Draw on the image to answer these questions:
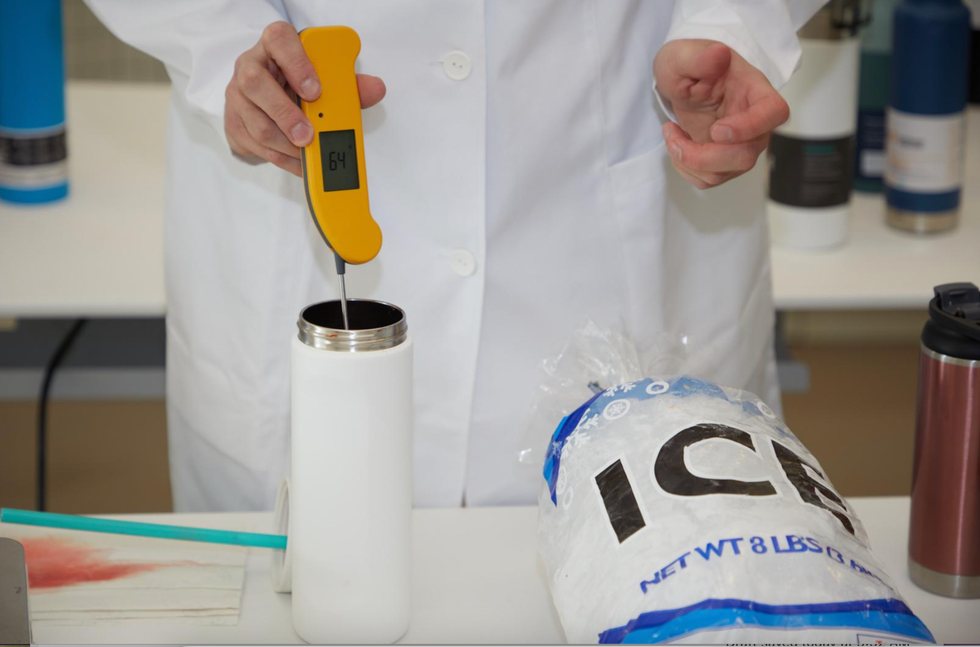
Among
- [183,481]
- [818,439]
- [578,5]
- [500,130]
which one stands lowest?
[818,439]

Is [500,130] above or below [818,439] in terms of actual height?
above

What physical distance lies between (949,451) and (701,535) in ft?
0.82

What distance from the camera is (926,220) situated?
1520 millimetres

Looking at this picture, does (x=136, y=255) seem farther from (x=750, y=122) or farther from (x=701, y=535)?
(x=701, y=535)

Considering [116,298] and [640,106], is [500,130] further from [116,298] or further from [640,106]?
[116,298]

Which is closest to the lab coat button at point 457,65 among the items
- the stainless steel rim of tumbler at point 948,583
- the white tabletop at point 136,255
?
the stainless steel rim of tumbler at point 948,583

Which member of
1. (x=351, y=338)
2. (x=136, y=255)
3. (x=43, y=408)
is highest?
(x=351, y=338)

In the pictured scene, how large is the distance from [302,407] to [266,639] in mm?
185

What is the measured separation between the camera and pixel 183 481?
3.61 feet

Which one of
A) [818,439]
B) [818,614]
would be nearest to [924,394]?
[818,614]

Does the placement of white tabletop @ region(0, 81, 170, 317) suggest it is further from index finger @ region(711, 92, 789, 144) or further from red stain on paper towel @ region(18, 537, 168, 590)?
index finger @ region(711, 92, 789, 144)

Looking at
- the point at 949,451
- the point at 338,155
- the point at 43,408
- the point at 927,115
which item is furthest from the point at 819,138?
the point at 43,408

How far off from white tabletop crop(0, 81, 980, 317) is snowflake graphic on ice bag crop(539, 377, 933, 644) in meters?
0.77

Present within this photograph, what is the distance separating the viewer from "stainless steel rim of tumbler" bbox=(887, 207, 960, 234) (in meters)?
1.52
